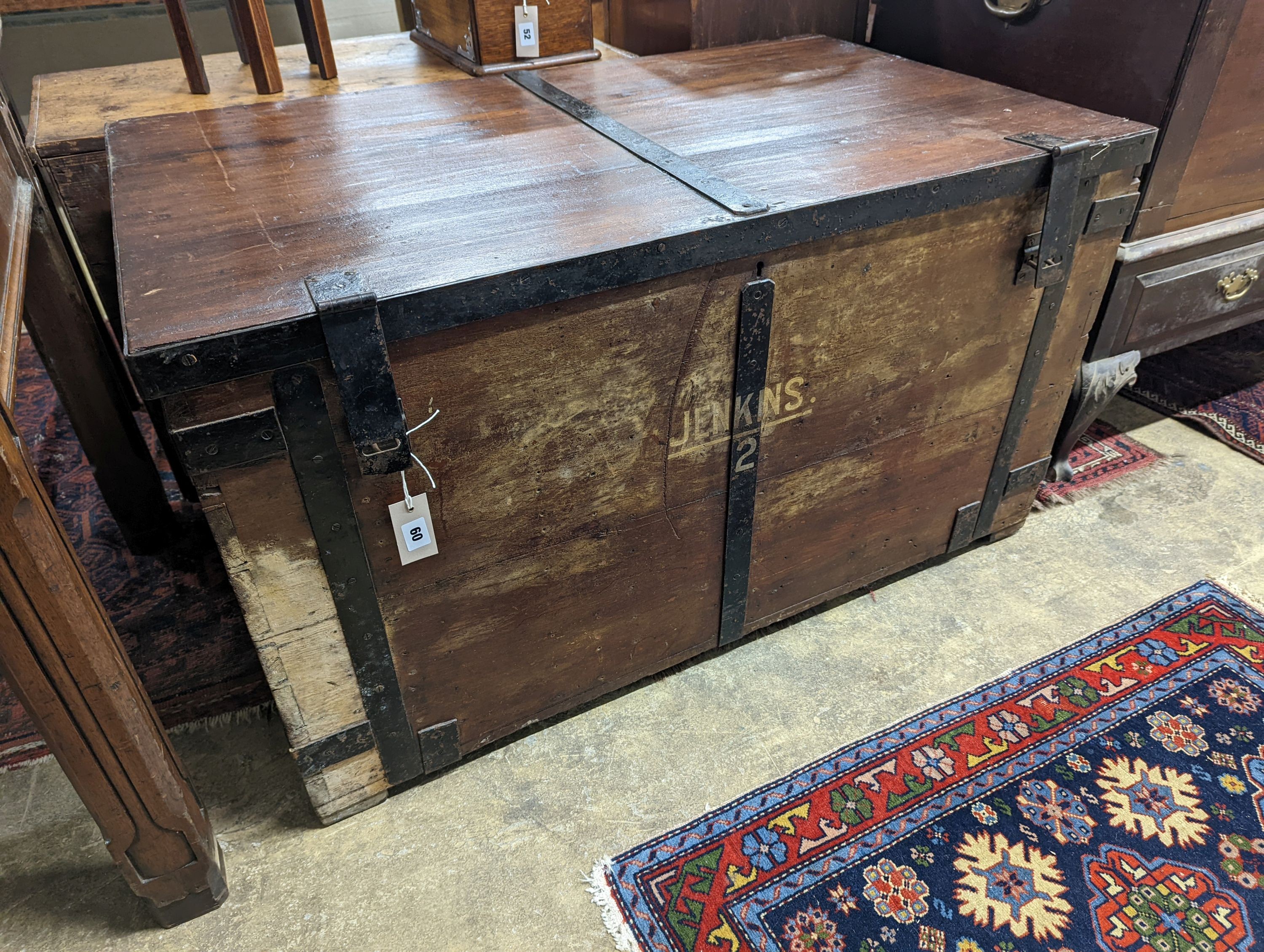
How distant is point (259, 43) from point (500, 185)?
0.77 m

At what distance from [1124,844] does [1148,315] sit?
113cm

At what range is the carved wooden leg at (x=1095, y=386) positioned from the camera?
1.88 m

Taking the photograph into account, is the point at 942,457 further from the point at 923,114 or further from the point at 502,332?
the point at 502,332

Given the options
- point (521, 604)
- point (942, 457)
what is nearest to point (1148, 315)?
point (942, 457)

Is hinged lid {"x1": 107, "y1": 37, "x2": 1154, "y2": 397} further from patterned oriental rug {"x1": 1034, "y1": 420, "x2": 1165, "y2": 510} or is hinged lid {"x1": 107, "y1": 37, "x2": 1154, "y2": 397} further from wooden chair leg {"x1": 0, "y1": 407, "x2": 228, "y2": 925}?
patterned oriental rug {"x1": 1034, "y1": 420, "x2": 1165, "y2": 510}

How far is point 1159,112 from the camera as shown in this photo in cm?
162

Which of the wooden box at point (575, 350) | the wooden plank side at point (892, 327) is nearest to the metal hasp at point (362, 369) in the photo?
the wooden box at point (575, 350)

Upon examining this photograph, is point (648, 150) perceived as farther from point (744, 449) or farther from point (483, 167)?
A: point (744, 449)

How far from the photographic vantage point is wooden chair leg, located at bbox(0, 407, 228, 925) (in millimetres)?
984

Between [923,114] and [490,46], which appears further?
[490,46]

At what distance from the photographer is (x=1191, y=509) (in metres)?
2.04

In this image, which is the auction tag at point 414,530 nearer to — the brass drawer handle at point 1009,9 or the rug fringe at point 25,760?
the rug fringe at point 25,760

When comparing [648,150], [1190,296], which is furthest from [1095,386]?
[648,150]

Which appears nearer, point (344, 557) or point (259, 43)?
point (344, 557)
